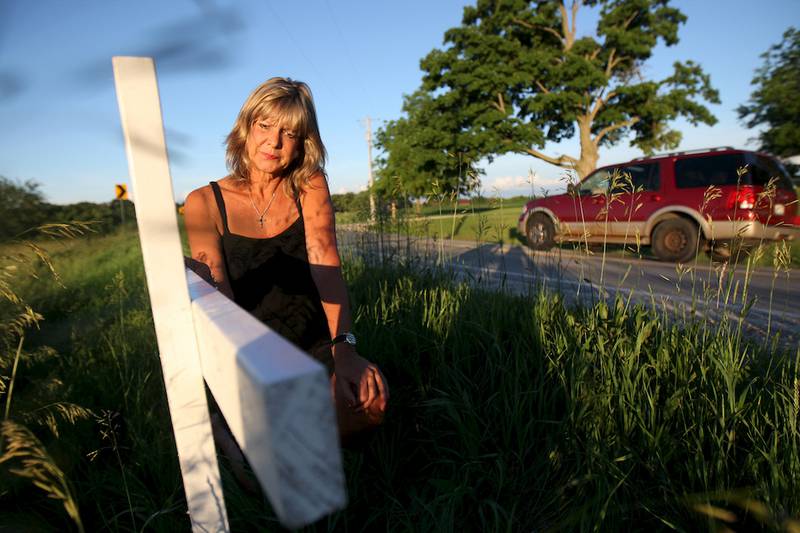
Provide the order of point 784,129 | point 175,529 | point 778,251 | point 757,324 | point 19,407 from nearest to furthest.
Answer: point 175,529 → point 19,407 → point 778,251 → point 757,324 → point 784,129

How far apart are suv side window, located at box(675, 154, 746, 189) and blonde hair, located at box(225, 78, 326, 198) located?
27.0 feet

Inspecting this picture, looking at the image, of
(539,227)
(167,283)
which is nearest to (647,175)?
(539,227)

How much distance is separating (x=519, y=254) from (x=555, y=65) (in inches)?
568

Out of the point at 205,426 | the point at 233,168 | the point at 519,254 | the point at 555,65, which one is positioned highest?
the point at 555,65

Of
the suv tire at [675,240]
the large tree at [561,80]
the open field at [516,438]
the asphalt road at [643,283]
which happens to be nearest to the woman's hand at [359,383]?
the open field at [516,438]

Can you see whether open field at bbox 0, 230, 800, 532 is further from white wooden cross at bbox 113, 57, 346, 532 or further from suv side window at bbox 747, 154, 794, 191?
suv side window at bbox 747, 154, 794, 191

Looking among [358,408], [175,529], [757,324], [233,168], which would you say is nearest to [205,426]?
[358,408]

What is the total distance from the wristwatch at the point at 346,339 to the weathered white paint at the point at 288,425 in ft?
3.92

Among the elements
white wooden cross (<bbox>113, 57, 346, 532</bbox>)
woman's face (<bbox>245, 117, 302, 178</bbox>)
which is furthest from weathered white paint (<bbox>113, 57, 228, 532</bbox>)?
woman's face (<bbox>245, 117, 302, 178</bbox>)

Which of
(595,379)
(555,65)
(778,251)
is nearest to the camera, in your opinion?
(595,379)

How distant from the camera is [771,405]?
5.86 feet

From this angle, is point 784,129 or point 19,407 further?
point 784,129

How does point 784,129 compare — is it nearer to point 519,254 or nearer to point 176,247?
point 519,254

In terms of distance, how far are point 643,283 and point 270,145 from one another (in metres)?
5.40
